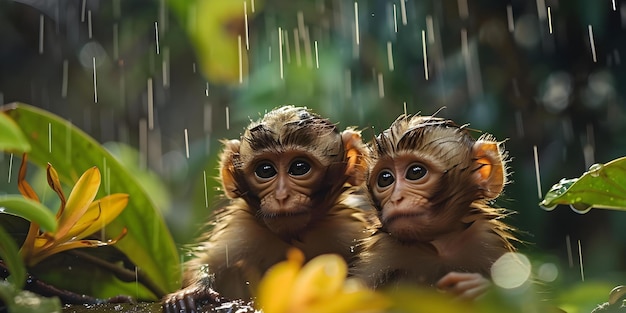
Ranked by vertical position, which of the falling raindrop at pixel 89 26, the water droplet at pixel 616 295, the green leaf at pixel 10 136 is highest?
the falling raindrop at pixel 89 26

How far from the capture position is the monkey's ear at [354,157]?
5.72 ft

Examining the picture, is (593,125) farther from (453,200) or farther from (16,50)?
(16,50)

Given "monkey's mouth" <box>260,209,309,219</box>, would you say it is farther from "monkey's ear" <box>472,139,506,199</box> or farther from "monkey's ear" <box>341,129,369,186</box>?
"monkey's ear" <box>472,139,506,199</box>

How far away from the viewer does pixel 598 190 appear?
2.55ft

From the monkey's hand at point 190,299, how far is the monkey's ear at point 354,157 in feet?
1.35

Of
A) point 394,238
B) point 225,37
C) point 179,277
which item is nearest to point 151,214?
point 179,277

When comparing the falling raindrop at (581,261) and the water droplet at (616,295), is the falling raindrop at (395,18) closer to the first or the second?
the falling raindrop at (581,261)

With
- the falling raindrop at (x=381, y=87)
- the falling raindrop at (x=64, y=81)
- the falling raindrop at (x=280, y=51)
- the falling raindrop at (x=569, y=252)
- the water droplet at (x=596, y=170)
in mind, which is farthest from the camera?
the falling raindrop at (x=64, y=81)

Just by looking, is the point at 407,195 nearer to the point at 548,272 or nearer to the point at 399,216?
the point at 399,216

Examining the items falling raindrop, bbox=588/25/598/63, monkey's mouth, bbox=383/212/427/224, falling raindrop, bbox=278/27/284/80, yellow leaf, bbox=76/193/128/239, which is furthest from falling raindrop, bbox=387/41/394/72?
yellow leaf, bbox=76/193/128/239

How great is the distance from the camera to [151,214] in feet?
4.37

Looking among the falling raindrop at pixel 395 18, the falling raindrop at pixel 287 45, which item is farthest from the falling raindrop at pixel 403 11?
the falling raindrop at pixel 287 45

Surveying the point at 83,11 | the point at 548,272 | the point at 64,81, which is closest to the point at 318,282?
the point at 548,272

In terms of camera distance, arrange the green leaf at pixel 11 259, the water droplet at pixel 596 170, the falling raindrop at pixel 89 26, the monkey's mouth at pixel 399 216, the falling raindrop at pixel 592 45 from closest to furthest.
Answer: the green leaf at pixel 11 259 < the water droplet at pixel 596 170 < the monkey's mouth at pixel 399 216 < the falling raindrop at pixel 592 45 < the falling raindrop at pixel 89 26
